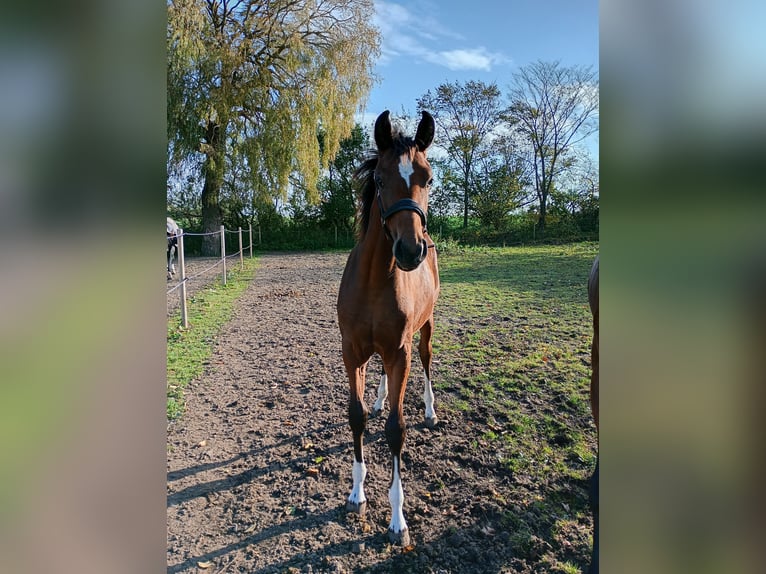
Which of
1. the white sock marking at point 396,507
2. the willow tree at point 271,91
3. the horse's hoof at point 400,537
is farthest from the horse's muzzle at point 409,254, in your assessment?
the willow tree at point 271,91

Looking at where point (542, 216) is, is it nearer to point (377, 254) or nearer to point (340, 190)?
point (340, 190)

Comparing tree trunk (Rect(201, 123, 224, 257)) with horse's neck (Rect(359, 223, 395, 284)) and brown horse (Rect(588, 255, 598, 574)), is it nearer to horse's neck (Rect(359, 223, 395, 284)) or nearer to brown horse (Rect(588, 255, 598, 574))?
horse's neck (Rect(359, 223, 395, 284))

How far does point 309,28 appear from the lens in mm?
13000

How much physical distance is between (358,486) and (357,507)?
0.11 meters

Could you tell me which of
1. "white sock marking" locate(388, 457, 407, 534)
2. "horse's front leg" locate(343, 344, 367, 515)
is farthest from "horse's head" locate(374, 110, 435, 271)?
"white sock marking" locate(388, 457, 407, 534)

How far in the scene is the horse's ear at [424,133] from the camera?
220cm

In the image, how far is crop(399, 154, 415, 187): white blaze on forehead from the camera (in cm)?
200

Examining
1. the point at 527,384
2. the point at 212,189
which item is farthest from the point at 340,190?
the point at 527,384

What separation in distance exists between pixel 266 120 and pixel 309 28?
3145mm

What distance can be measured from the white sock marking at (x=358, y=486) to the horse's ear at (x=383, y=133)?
1.82 metres

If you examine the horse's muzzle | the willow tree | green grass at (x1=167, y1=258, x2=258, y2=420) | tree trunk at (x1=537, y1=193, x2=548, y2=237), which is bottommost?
green grass at (x1=167, y1=258, x2=258, y2=420)

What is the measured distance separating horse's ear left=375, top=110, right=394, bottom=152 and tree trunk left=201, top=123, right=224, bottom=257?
40.7 ft
